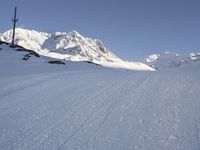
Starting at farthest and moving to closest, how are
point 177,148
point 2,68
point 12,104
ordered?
point 2,68 < point 12,104 < point 177,148

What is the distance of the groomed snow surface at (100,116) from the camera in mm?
6883

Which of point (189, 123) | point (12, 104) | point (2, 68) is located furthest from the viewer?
point (2, 68)

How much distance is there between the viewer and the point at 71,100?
10281 millimetres

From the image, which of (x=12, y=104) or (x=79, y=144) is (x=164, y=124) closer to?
(x=79, y=144)

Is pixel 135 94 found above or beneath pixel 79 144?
above

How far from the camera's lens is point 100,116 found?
859 centimetres

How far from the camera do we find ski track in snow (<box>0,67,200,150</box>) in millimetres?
6883

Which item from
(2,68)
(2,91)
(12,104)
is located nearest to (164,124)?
(12,104)

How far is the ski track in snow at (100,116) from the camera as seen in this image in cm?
688

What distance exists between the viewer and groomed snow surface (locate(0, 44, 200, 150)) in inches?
271

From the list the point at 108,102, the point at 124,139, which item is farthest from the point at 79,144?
the point at 108,102

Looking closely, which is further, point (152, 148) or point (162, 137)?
point (162, 137)

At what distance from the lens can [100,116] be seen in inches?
338

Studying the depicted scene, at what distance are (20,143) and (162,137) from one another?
313cm
